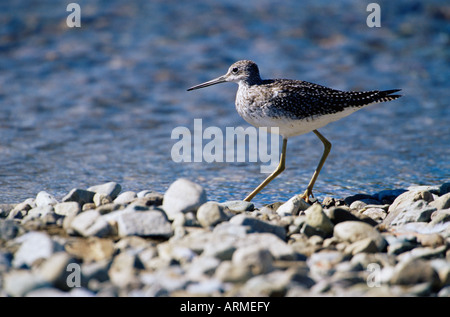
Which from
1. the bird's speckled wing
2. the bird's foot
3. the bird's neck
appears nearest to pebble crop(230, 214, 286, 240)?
the bird's foot

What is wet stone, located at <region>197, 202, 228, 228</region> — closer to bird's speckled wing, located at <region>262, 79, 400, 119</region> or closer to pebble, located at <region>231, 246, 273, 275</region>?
pebble, located at <region>231, 246, 273, 275</region>

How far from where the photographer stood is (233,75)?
8.95 m

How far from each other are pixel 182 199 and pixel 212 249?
3.93 ft

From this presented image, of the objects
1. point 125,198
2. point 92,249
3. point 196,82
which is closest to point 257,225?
point 92,249

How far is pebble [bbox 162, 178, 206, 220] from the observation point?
250 inches

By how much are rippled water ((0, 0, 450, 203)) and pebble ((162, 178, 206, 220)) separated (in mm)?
1969

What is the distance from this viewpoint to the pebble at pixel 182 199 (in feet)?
20.8

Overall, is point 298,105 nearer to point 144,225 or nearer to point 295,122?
point 295,122

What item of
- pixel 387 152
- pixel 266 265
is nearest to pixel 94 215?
pixel 266 265

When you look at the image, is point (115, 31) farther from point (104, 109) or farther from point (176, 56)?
point (104, 109)

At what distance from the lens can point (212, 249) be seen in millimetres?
5293

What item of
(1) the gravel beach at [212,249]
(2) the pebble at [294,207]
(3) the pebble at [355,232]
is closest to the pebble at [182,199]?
(1) the gravel beach at [212,249]

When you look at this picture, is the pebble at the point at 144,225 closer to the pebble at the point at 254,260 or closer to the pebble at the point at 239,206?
the pebble at the point at 254,260

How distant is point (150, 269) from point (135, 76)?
366 inches
